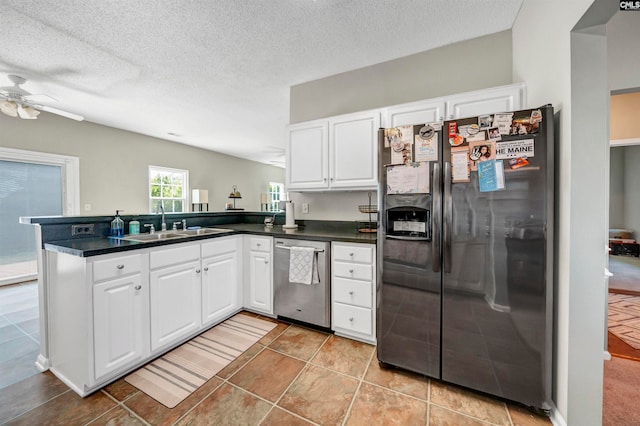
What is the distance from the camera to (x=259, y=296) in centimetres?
260

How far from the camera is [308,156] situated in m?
2.67

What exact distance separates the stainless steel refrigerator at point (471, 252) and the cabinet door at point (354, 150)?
56 centimetres

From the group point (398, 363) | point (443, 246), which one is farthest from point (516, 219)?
point (398, 363)

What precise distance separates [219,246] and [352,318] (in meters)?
1.40

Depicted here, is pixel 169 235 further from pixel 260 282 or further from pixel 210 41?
pixel 210 41

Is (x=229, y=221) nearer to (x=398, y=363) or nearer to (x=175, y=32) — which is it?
(x=175, y=32)

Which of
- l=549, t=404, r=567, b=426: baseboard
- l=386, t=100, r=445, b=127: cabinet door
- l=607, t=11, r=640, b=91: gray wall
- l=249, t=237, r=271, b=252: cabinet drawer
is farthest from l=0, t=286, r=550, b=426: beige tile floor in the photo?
l=607, t=11, r=640, b=91: gray wall

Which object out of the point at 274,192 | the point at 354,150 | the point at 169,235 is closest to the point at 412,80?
the point at 354,150

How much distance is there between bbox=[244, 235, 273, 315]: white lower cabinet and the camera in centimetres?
254

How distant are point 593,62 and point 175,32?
2808 millimetres

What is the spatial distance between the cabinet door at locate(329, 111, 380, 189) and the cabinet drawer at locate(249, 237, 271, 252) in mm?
880

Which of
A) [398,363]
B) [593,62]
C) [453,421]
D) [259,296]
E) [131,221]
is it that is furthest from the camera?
[259,296]

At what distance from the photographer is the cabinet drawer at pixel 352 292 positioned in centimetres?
209

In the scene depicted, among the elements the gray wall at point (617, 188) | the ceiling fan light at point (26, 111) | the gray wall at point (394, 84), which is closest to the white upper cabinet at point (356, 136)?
the gray wall at point (394, 84)
